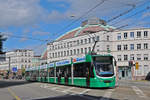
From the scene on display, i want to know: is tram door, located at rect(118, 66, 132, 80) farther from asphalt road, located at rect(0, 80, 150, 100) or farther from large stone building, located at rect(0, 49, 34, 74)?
asphalt road, located at rect(0, 80, 150, 100)

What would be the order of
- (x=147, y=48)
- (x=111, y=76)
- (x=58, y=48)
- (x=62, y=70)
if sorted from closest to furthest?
(x=111, y=76) < (x=62, y=70) < (x=147, y=48) < (x=58, y=48)

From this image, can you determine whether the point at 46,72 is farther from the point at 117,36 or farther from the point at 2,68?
the point at 2,68

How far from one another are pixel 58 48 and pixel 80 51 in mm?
11322

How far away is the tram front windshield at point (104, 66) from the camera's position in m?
19.6

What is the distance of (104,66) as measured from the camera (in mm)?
20062

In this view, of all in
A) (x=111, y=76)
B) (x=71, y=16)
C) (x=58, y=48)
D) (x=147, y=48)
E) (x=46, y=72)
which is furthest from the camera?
(x=58, y=48)

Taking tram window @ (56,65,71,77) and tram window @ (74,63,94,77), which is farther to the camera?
tram window @ (56,65,71,77)

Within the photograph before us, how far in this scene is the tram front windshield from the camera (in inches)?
773

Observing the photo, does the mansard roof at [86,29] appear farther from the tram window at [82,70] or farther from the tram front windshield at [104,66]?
the tram front windshield at [104,66]

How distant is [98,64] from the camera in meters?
20.0

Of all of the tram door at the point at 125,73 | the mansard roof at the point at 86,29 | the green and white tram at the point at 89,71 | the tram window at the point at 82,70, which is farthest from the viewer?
the mansard roof at the point at 86,29

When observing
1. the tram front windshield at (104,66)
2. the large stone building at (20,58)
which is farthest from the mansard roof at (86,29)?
the tram front windshield at (104,66)

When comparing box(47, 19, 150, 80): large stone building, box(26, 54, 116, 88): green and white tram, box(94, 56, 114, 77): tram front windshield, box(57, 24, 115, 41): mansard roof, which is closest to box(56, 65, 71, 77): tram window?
box(26, 54, 116, 88): green and white tram

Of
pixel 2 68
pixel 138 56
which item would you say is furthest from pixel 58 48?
pixel 2 68
